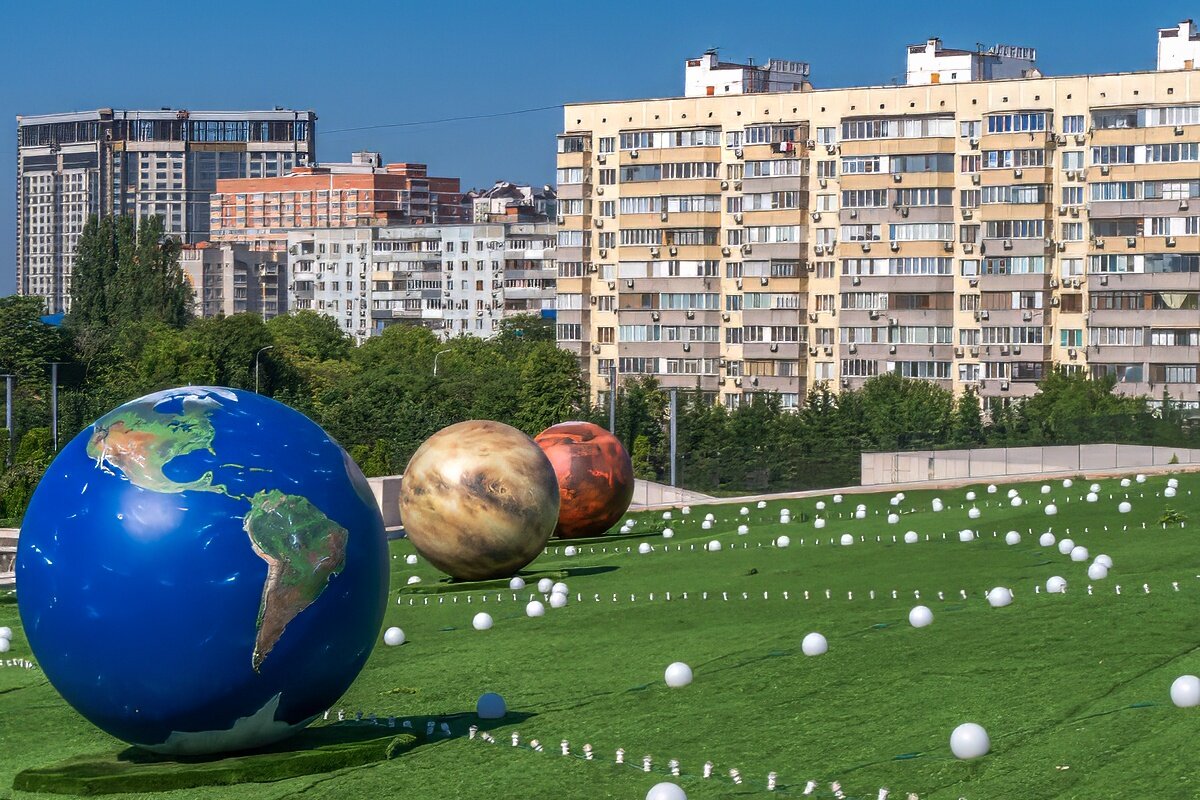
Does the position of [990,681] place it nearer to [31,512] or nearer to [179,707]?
[179,707]

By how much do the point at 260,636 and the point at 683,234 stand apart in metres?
102

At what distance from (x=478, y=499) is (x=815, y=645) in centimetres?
946

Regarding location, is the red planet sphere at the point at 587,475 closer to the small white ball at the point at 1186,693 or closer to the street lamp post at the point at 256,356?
the small white ball at the point at 1186,693

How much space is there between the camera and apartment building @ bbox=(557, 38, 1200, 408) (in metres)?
98.6

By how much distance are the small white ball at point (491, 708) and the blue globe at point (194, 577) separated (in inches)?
90.3

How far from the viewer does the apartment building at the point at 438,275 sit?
18262 centimetres

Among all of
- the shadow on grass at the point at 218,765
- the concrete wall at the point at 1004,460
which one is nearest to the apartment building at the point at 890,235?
the concrete wall at the point at 1004,460

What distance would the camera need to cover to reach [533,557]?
2847 cm

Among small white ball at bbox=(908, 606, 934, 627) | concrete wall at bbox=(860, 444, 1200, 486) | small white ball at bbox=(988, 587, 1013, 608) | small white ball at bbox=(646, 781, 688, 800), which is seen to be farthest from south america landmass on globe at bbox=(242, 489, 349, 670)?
concrete wall at bbox=(860, 444, 1200, 486)

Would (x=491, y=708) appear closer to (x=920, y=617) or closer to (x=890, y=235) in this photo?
(x=920, y=617)

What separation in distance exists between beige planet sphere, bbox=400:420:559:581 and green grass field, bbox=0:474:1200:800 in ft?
2.14

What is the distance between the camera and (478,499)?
27.2m

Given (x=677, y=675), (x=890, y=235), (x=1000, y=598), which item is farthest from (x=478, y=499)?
(x=890, y=235)

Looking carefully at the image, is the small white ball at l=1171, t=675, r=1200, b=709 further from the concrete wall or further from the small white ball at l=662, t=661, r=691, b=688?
the concrete wall
